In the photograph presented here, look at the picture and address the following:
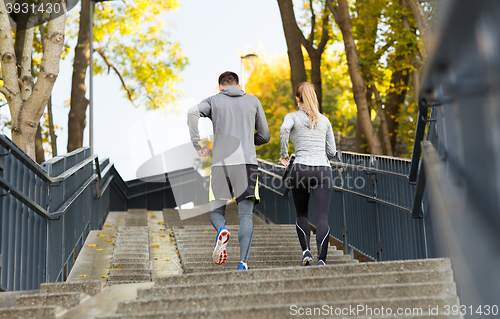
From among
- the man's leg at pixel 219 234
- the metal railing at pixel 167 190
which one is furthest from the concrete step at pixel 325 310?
the metal railing at pixel 167 190

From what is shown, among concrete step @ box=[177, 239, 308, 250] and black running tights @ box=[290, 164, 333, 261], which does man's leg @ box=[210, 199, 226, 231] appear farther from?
concrete step @ box=[177, 239, 308, 250]

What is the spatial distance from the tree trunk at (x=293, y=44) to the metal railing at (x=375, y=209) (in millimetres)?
5134

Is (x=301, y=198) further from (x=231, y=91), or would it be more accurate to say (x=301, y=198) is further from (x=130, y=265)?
(x=130, y=265)

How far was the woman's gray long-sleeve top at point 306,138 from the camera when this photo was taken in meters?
5.01

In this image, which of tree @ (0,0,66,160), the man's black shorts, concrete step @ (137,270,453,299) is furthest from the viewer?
tree @ (0,0,66,160)

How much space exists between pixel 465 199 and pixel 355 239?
4703mm

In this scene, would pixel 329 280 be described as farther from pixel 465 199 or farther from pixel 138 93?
pixel 138 93

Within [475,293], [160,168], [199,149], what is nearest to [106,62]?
[160,168]

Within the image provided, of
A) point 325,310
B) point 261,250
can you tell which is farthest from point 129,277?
point 325,310

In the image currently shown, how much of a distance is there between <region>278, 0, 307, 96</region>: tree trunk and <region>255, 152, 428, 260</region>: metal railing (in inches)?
202

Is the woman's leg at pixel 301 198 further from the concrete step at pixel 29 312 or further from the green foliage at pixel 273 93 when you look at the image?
the green foliage at pixel 273 93

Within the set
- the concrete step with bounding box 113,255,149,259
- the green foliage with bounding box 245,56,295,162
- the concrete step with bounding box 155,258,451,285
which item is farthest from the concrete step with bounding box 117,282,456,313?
the green foliage with bounding box 245,56,295,162

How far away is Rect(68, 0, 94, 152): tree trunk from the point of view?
1430cm

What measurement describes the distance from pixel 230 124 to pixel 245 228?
99cm
